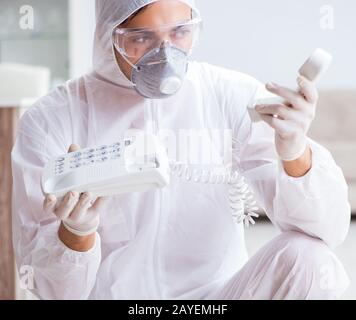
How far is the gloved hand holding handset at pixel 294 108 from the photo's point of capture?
0.89m

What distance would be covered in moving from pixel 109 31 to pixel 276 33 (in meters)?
0.28

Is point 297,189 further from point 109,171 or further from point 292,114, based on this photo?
point 109,171

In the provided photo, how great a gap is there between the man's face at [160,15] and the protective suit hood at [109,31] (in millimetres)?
11

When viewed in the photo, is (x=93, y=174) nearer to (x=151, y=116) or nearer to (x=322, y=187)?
(x=151, y=116)

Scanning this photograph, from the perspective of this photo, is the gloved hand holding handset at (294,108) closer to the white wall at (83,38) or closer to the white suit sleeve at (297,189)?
the white suit sleeve at (297,189)

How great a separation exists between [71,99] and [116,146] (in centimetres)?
21

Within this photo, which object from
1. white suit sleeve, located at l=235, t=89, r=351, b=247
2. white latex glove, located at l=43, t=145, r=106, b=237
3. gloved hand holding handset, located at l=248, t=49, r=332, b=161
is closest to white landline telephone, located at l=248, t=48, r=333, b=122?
gloved hand holding handset, located at l=248, t=49, r=332, b=161

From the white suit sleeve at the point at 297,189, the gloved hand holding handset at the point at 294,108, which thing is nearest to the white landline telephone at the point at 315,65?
the gloved hand holding handset at the point at 294,108

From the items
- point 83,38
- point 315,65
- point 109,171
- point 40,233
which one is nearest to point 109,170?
point 109,171

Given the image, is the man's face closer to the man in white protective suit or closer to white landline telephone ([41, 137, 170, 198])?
the man in white protective suit

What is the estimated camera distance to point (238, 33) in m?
1.09

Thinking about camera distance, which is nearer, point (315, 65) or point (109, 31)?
point (315, 65)

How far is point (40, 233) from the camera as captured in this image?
1.02 meters

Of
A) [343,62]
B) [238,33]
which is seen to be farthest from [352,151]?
Answer: [238,33]
